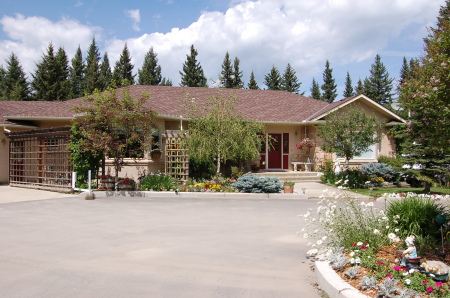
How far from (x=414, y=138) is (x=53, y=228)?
46.3 ft

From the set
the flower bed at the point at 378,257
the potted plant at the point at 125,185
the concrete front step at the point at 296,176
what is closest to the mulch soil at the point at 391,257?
the flower bed at the point at 378,257

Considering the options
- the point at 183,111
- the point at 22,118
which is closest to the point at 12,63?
the point at 22,118

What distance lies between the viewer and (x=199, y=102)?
22844 mm

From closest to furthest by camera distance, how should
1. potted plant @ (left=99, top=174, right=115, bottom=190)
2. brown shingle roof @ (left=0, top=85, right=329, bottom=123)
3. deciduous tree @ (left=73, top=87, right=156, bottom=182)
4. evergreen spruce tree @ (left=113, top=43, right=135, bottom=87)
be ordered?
deciduous tree @ (left=73, top=87, right=156, bottom=182) < potted plant @ (left=99, top=174, right=115, bottom=190) < brown shingle roof @ (left=0, top=85, right=329, bottom=123) < evergreen spruce tree @ (left=113, top=43, right=135, bottom=87)

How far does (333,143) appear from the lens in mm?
17078

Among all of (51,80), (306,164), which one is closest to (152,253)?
(306,164)

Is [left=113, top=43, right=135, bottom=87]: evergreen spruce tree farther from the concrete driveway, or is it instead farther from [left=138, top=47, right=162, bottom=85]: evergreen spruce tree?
the concrete driveway

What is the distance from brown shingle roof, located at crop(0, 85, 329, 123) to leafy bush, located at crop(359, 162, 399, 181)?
184 inches

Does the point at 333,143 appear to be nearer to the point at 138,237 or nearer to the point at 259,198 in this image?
the point at 259,198

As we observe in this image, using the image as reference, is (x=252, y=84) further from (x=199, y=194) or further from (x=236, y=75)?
(x=199, y=194)

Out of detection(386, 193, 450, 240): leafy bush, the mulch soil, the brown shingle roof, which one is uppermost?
the brown shingle roof

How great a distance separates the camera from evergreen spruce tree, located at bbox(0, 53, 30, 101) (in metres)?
44.1

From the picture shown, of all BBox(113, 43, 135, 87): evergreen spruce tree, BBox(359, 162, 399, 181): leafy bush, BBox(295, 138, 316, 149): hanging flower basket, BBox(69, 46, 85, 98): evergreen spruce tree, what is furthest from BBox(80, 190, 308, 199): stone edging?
BBox(69, 46, 85, 98): evergreen spruce tree

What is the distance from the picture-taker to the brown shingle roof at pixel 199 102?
63.6ft
